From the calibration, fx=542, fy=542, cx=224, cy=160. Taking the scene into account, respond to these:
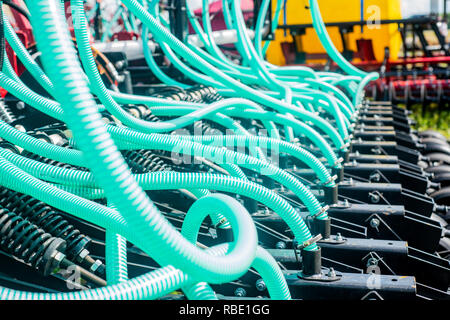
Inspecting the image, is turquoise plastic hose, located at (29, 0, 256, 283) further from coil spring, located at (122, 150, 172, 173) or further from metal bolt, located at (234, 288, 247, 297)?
coil spring, located at (122, 150, 172, 173)

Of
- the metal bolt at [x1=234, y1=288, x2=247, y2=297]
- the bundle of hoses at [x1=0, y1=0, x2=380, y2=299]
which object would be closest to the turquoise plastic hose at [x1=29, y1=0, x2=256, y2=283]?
the bundle of hoses at [x1=0, y1=0, x2=380, y2=299]

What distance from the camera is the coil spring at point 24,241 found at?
4.64 ft

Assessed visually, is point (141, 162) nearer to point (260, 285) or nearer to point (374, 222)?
point (260, 285)

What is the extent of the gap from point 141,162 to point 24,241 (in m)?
0.68

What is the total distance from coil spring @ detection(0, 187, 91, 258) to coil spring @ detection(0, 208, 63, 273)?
70mm

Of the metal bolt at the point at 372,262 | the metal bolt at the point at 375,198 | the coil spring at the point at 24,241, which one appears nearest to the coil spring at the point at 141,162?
the coil spring at the point at 24,241

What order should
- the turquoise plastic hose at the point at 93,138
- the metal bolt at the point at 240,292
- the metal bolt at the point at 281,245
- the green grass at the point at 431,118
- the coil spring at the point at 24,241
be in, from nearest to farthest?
the turquoise plastic hose at the point at 93,138, the coil spring at the point at 24,241, the metal bolt at the point at 240,292, the metal bolt at the point at 281,245, the green grass at the point at 431,118

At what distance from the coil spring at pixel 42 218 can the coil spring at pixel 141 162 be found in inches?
18.8

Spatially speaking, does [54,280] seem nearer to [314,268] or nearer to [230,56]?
[314,268]

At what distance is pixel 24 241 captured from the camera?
1.43 metres

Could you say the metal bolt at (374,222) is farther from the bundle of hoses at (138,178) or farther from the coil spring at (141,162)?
the coil spring at (141,162)

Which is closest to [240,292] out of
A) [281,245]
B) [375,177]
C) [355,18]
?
[281,245]

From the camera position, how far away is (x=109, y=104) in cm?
188

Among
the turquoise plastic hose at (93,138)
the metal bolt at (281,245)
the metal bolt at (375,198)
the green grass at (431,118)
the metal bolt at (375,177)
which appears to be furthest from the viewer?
the green grass at (431,118)
